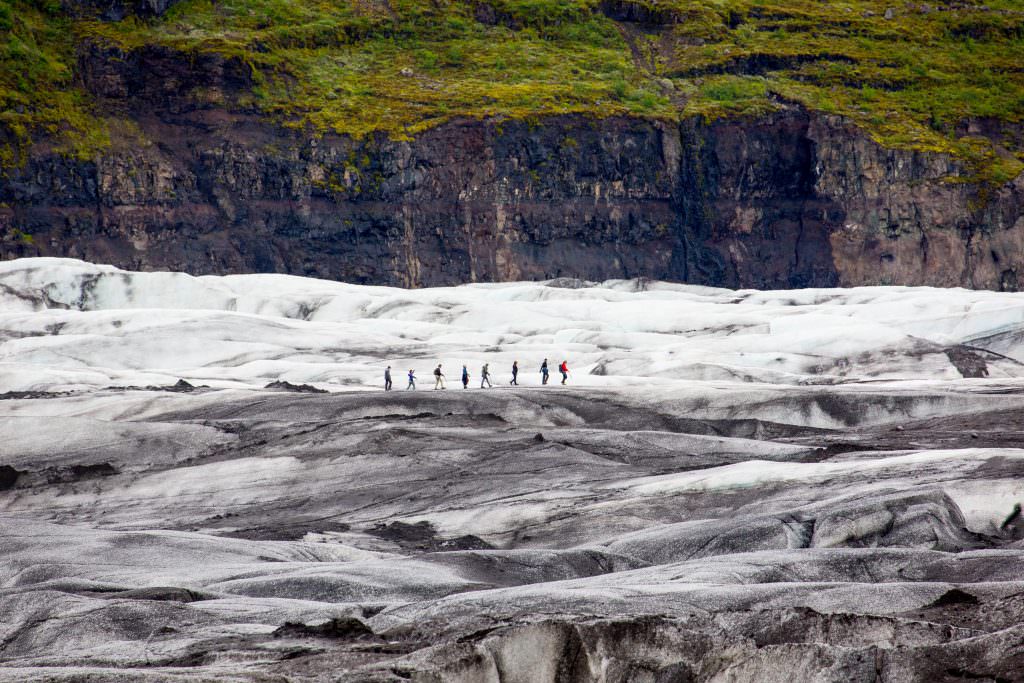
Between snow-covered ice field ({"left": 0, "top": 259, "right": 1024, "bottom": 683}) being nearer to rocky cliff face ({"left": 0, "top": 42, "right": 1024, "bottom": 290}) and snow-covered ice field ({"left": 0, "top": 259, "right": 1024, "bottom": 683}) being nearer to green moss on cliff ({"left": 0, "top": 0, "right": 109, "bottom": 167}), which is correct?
green moss on cliff ({"left": 0, "top": 0, "right": 109, "bottom": 167})

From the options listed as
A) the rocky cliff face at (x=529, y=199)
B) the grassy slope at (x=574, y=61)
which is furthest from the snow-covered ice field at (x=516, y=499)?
the grassy slope at (x=574, y=61)

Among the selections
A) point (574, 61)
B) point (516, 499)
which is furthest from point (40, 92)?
point (516, 499)

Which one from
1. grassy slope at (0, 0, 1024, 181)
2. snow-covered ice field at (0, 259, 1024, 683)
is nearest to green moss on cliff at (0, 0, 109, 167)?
grassy slope at (0, 0, 1024, 181)

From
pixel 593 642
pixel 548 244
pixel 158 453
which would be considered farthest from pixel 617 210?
pixel 593 642

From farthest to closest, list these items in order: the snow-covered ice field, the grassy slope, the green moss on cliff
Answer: the grassy slope
the green moss on cliff
the snow-covered ice field

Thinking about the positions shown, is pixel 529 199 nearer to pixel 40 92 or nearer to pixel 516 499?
pixel 40 92

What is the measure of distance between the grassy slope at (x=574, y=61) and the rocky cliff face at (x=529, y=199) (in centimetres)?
227

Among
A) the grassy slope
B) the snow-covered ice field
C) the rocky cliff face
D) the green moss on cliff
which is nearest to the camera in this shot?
the snow-covered ice field

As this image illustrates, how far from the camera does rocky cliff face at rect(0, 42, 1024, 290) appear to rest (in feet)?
357

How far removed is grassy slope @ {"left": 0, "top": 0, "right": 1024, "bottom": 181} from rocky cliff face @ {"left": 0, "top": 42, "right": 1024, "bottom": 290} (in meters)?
2.27

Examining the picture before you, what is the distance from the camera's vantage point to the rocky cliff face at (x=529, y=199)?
109 meters

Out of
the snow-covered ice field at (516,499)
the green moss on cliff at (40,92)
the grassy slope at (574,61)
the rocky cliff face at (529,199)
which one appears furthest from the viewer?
the grassy slope at (574,61)

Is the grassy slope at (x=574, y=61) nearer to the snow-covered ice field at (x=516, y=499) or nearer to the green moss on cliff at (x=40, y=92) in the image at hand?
the green moss on cliff at (x=40, y=92)

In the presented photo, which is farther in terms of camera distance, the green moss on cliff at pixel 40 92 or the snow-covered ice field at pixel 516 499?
the green moss on cliff at pixel 40 92
